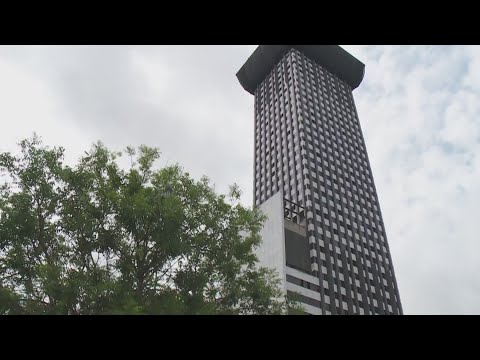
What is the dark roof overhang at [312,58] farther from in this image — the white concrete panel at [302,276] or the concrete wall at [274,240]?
the white concrete panel at [302,276]

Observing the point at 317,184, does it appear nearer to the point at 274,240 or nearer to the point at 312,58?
the point at 274,240

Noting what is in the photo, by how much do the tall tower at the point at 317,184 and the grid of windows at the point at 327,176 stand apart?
0.20 m

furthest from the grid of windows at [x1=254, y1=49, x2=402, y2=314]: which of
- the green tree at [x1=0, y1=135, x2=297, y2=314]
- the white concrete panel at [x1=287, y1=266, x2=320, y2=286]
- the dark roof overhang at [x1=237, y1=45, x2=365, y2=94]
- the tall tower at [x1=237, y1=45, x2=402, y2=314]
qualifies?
the green tree at [x1=0, y1=135, x2=297, y2=314]

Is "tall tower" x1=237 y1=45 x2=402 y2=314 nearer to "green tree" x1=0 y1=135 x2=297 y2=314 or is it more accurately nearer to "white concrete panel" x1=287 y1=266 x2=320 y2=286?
"white concrete panel" x1=287 y1=266 x2=320 y2=286

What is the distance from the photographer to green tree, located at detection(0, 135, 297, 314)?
28.9 feet

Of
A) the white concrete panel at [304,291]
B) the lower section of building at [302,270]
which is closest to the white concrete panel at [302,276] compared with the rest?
the lower section of building at [302,270]

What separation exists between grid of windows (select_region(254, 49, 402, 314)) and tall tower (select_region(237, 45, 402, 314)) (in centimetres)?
20

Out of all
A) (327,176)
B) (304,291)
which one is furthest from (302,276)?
(327,176)

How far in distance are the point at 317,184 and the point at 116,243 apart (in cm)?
6205

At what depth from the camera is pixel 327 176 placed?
72.9 m
